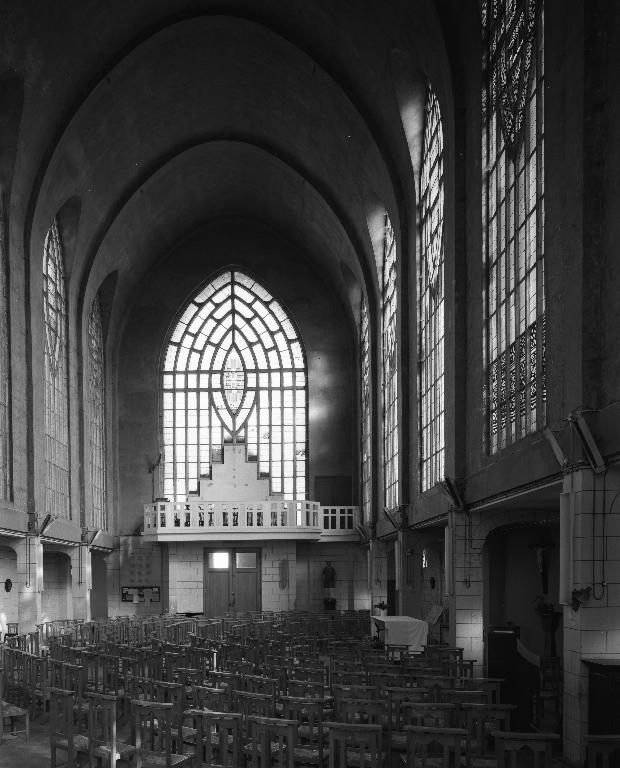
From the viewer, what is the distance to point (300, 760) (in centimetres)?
979

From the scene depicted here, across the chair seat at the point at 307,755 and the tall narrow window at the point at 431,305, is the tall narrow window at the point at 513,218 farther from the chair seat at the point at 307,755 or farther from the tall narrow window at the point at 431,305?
the chair seat at the point at 307,755

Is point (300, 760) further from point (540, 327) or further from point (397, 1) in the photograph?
point (397, 1)

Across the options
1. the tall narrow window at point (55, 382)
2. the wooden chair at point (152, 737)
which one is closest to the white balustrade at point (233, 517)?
the tall narrow window at point (55, 382)

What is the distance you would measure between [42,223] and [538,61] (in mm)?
16877

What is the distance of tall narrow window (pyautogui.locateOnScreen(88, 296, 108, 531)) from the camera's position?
35.0 m

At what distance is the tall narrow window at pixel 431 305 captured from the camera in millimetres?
21172

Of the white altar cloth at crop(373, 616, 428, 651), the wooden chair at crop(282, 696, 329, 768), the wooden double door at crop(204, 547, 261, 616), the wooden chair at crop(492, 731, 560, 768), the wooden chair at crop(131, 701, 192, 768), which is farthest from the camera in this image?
the wooden double door at crop(204, 547, 261, 616)

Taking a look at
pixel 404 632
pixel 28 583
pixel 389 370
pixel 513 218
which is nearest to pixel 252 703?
pixel 513 218

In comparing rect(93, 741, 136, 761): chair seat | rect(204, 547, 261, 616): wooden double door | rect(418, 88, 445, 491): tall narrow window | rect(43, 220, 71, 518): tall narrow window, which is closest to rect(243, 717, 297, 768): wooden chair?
rect(93, 741, 136, 761): chair seat

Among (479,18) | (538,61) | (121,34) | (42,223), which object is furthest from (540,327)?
(42,223)

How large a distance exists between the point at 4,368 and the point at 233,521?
45.8ft

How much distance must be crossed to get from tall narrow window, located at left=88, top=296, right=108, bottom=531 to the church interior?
0.86 feet

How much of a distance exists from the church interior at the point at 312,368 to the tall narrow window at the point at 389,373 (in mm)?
205

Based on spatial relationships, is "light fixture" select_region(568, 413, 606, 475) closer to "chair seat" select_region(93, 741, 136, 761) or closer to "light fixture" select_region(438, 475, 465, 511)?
"chair seat" select_region(93, 741, 136, 761)
